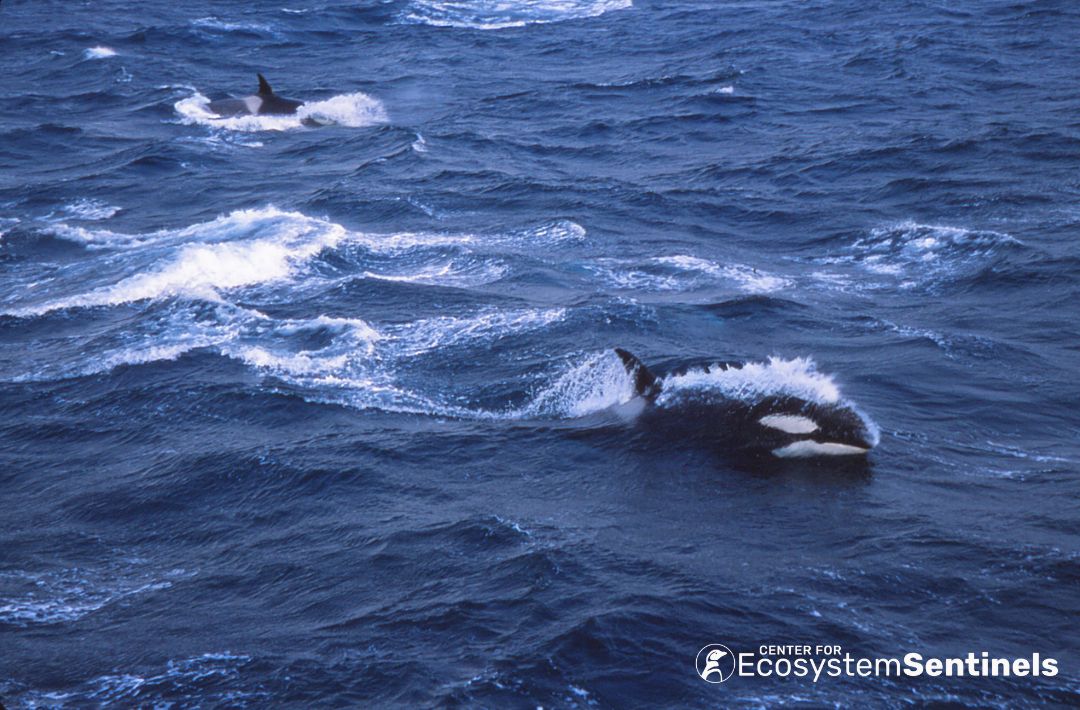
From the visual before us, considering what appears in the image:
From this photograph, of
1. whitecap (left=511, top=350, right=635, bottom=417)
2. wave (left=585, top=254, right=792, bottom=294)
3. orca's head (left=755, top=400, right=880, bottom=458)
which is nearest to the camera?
orca's head (left=755, top=400, right=880, bottom=458)

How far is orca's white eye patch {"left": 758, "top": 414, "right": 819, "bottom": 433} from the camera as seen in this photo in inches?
682

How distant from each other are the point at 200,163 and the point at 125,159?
2983 millimetres

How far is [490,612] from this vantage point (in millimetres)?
13875

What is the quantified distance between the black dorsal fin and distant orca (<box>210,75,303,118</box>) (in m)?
28.0

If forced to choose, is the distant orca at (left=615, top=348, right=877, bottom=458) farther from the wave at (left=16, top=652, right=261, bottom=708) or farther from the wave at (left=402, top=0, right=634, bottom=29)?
the wave at (left=402, top=0, right=634, bottom=29)

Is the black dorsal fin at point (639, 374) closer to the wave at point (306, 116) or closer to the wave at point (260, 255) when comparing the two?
the wave at point (260, 255)

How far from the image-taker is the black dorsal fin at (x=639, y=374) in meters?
19.1

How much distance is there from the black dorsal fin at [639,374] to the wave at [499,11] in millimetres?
43410

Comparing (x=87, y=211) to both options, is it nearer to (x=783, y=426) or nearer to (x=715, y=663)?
(x=783, y=426)

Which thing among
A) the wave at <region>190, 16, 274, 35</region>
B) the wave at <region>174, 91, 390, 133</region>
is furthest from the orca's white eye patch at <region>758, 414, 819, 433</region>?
the wave at <region>190, 16, 274, 35</region>

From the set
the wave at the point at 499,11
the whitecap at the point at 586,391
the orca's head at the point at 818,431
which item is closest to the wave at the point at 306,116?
the wave at the point at 499,11

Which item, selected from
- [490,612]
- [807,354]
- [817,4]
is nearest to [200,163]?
[807,354]

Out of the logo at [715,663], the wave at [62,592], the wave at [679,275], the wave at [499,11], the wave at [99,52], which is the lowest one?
the wave at [62,592]

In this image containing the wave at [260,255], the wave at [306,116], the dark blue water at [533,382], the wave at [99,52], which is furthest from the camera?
the wave at [99,52]
